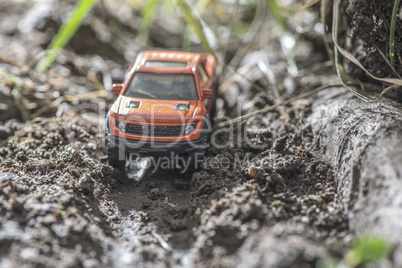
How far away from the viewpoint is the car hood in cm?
372

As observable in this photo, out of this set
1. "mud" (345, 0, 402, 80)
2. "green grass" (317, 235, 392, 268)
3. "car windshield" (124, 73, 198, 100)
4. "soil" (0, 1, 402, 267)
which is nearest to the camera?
"green grass" (317, 235, 392, 268)

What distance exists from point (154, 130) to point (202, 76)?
3.81 feet

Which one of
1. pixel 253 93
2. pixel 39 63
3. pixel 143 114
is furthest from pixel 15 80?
pixel 253 93

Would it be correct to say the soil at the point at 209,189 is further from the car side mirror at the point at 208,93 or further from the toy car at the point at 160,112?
the car side mirror at the point at 208,93

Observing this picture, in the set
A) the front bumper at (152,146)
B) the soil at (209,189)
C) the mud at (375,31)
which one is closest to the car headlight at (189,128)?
the front bumper at (152,146)

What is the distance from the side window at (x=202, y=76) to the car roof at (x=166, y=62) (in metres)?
0.09

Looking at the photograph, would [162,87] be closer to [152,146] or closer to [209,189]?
[152,146]

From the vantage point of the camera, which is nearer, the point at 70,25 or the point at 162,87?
the point at 162,87

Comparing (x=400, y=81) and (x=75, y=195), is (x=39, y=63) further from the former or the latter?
(x=400, y=81)

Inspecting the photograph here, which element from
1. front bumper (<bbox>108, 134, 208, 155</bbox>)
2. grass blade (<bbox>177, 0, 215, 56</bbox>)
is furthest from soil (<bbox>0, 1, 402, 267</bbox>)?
grass blade (<bbox>177, 0, 215, 56</bbox>)

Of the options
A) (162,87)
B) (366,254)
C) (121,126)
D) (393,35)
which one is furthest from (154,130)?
(393,35)

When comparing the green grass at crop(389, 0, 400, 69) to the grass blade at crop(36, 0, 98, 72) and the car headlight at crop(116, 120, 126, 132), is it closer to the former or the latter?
the car headlight at crop(116, 120, 126, 132)

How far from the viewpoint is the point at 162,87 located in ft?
13.7

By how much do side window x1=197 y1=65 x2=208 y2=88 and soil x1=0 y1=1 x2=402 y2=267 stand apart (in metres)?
0.63
